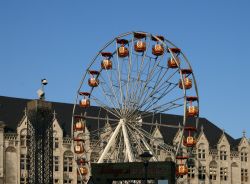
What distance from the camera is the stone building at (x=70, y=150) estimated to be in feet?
293

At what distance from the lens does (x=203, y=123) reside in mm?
113125

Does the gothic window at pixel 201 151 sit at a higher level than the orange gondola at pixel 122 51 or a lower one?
lower

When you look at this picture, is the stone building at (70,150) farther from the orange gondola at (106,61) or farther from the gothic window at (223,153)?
the orange gondola at (106,61)

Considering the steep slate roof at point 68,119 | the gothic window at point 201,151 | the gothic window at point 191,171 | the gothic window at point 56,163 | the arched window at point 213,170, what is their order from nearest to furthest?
the steep slate roof at point 68,119, the gothic window at point 56,163, the gothic window at point 191,171, the gothic window at point 201,151, the arched window at point 213,170

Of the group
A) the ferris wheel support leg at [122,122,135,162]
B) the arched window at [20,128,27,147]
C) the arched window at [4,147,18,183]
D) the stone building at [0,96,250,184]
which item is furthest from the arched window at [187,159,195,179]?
the ferris wheel support leg at [122,122,135,162]

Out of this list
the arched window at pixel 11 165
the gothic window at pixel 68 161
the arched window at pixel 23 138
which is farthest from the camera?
the gothic window at pixel 68 161

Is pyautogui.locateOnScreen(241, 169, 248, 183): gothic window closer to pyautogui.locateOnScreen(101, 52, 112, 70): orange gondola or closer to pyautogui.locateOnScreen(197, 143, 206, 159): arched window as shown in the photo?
pyautogui.locateOnScreen(197, 143, 206, 159): arched window

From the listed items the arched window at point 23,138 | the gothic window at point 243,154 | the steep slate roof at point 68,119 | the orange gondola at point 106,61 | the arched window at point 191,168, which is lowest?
the arched window at point 191,168

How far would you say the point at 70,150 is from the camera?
311ft

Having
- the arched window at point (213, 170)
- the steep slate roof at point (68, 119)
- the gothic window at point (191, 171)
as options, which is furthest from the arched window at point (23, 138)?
the arched window at point (213, 170)

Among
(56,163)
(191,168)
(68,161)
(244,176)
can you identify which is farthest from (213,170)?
(56,163)

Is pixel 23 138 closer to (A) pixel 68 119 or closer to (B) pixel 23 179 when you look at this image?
(B) pixel 23 179

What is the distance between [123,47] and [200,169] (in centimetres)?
3503

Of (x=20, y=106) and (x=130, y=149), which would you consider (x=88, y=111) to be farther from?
(x=130, y=149)
